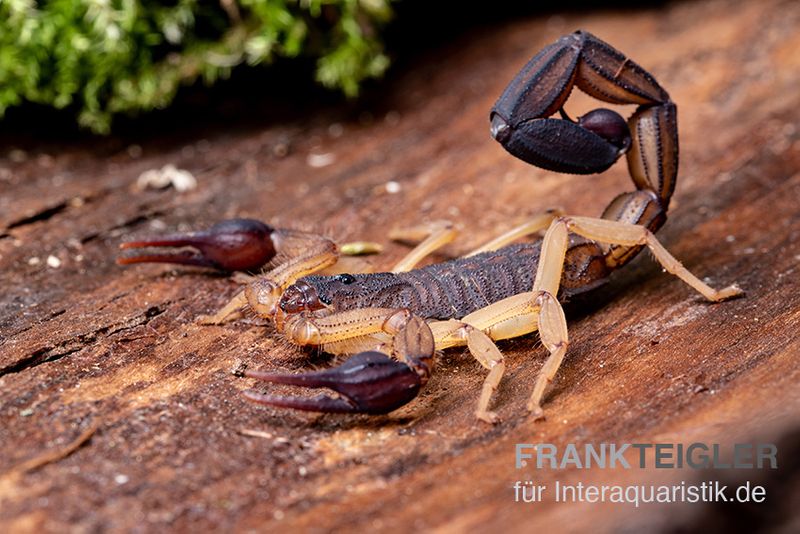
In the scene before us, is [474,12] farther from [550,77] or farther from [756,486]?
[756,486]

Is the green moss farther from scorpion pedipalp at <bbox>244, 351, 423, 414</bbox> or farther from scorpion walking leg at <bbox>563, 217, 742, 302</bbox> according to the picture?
scorpion pedipalp at <bbox>244, 351, 423, 414</bbox>

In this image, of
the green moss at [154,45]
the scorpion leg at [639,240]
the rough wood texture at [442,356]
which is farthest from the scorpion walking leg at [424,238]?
the green moss at [154,45]

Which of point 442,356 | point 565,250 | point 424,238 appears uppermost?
point 565,250

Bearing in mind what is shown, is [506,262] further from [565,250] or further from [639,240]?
[639,240]

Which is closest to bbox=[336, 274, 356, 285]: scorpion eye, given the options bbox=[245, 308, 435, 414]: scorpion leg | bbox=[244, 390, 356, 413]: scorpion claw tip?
bbox=[245, 308, 435, 414]: scorpion leg

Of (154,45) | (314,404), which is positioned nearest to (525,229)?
(314,404)

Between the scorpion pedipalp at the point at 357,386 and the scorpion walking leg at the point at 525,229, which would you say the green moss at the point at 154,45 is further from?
the scorpion pedipalp at the point at 357,386

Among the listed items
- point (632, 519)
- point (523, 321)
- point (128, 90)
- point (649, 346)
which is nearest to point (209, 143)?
point (128, 90)
